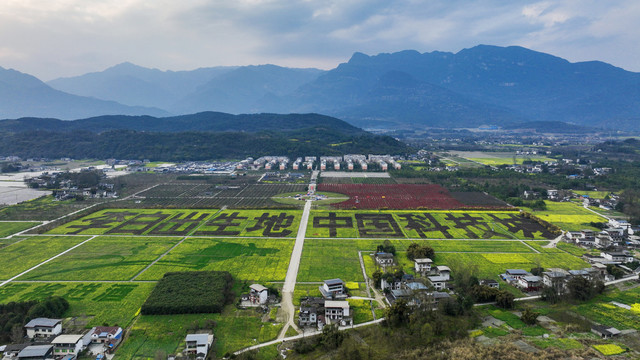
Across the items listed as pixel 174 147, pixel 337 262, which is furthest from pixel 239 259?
pixel 174 147

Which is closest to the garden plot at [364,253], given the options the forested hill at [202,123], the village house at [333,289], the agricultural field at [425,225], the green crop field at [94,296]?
the agricultural field at [425,225]

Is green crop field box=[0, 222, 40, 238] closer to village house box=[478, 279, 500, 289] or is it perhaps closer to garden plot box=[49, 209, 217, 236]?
garden plot box=[49, 209, 217, 236]

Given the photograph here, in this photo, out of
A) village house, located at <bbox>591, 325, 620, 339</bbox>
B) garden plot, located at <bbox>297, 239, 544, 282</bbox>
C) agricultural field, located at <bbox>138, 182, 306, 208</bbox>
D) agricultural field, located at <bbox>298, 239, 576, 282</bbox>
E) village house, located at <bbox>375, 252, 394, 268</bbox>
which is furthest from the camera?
agricultural field, located at <bbox>138, 182, 306, 208</bbox>

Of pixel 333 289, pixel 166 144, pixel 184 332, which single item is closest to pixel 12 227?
pixel 184 332

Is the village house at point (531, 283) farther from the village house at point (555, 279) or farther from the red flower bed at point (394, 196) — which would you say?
the red flower bed at point (394, 196)

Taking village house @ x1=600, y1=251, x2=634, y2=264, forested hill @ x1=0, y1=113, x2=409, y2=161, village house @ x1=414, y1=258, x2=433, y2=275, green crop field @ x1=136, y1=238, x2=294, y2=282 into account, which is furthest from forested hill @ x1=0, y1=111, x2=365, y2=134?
village house @ x1=414, y1=258, x2=433, y2=275

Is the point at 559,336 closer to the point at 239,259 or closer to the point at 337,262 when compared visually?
the point at 337,262

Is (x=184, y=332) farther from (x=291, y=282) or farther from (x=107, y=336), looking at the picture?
(x=291, y=282)
